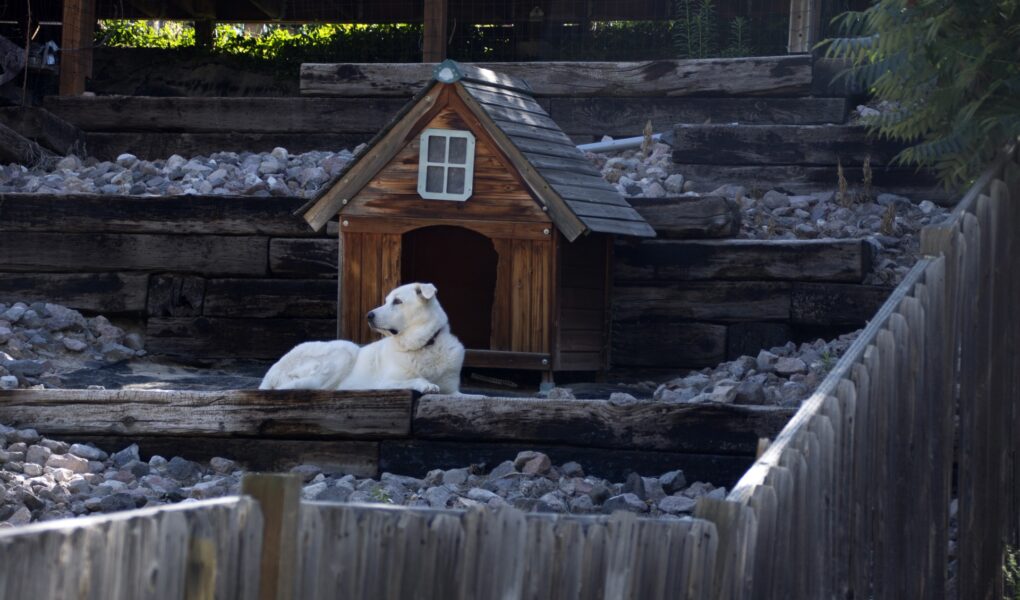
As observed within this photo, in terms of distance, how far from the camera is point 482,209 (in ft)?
27.4

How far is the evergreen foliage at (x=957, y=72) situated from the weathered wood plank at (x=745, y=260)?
198 centimetres

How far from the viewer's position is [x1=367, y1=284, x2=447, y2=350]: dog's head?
304 inches

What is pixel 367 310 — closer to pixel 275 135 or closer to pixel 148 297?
pixel 148 297

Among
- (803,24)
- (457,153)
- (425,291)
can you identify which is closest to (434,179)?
(457,153)

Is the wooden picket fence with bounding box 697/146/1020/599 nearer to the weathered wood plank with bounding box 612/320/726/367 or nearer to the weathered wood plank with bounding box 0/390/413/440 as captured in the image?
the weathered wood plank with bounding box 0/390/413/440

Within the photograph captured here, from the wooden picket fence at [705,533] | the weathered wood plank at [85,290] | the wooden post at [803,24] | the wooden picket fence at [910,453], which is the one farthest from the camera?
the wooden post at [803,24]

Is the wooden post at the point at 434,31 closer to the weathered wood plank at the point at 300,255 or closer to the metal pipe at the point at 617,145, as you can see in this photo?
the metal pipe at the point at 617,145

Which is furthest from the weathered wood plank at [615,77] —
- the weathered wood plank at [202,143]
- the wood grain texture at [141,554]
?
the wood grain texture at [141,554]

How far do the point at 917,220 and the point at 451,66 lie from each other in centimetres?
418

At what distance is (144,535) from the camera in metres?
2.07

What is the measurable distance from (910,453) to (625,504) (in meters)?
2.06

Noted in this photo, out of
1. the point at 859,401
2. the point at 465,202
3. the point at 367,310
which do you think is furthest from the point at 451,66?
the point at 859,401

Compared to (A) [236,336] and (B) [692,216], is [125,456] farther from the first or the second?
(B) [692,216]

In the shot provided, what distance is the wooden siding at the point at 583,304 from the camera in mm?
8547
